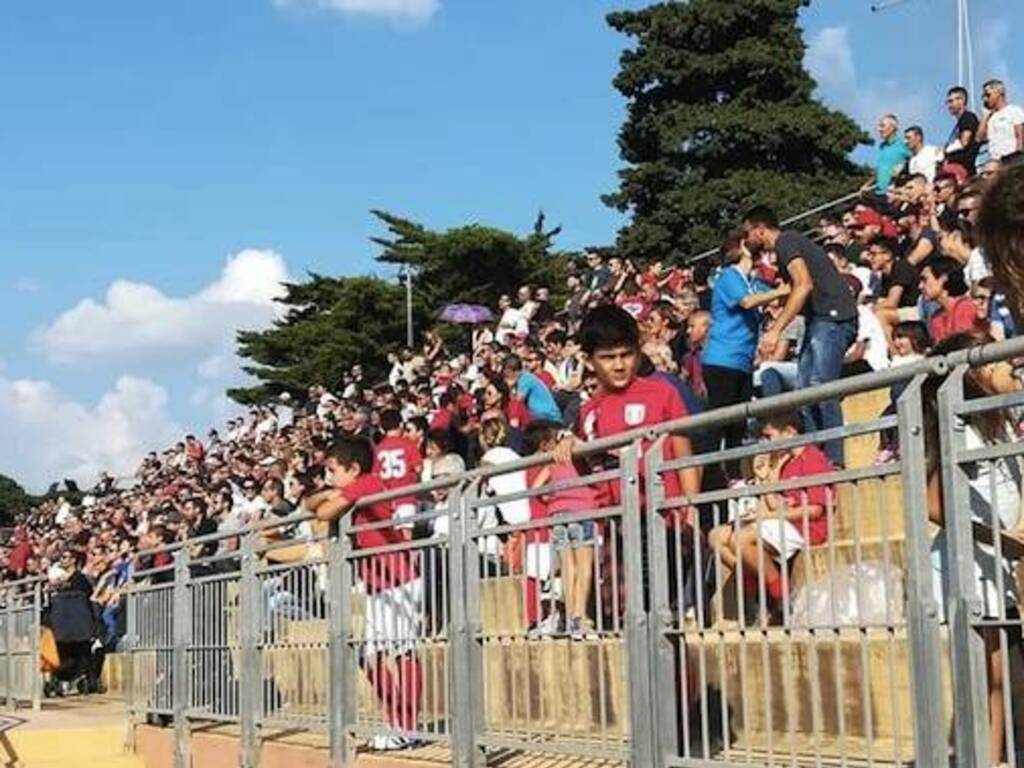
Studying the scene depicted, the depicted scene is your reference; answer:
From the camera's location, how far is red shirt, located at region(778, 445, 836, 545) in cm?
533

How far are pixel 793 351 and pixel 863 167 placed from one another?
3553 centimetres

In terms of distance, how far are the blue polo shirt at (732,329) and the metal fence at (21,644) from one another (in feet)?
→ 30.2

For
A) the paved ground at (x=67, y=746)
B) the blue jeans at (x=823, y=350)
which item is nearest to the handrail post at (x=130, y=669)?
the paved ground at (x=67, y=746)

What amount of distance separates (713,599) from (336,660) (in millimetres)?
3978

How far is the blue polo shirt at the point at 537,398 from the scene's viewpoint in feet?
51.4

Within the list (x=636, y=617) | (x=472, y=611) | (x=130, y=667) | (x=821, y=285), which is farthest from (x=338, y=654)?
(x=130, y=667)

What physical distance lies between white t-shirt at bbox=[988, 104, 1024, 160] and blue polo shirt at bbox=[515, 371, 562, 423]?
4.80 metres

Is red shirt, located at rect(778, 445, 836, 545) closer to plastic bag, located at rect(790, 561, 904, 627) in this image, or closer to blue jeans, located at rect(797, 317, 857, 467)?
plastic bag, located at rect(790, 561, 904, 627)

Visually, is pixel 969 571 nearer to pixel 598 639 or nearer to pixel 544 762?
pixel 598 639

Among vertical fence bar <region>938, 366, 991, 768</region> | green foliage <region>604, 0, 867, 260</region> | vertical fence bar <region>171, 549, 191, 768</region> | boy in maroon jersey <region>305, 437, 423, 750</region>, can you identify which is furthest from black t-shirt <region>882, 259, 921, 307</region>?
green foliage <region>604, 0, 867, 260</region>

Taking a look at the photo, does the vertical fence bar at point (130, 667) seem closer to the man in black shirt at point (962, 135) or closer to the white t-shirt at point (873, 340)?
the white t-shirt at point (873, 340)

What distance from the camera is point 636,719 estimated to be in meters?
6.32

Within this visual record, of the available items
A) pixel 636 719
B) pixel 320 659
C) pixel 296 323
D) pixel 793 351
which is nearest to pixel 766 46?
pixel 296 323

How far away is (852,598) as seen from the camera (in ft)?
17.2
